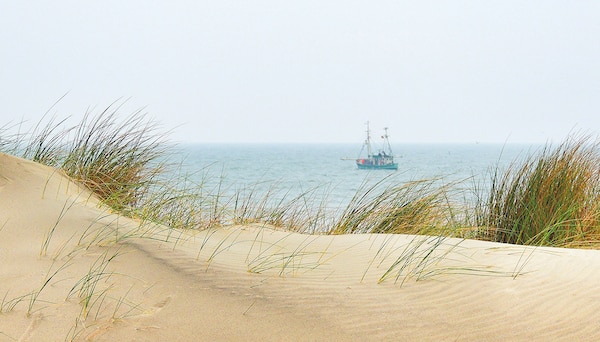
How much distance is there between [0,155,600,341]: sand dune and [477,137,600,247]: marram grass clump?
53.6 inches

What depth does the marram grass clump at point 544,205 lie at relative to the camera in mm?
5211

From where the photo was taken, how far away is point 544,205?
5.35 metres

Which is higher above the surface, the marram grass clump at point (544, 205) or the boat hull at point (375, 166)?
the marram grass clump at point (544, 205)

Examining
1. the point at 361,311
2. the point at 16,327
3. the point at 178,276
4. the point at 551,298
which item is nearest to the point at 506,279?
the point at 551,298

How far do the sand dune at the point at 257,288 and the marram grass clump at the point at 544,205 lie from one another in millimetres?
Answer: 1360

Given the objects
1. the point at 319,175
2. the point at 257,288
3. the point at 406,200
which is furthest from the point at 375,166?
the point at 257,288

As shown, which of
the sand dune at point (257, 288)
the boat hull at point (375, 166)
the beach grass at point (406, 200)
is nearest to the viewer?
the sand dune at point (257, 288)

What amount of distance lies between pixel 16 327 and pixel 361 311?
5.19ft

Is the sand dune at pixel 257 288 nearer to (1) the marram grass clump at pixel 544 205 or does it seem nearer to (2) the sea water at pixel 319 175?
(1) the marram grass clump at pixel 544 205

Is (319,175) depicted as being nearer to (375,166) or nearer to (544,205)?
(375,166)

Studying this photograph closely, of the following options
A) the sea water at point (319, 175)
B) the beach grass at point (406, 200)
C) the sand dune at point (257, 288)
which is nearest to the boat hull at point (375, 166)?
the sea water at point (319, 175)

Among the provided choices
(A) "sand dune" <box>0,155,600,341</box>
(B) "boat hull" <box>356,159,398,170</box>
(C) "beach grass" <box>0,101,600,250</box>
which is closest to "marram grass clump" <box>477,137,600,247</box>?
(C) "beach grass" <box>0,101,600,250</box>

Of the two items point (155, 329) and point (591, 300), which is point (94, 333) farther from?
point (591, 300)

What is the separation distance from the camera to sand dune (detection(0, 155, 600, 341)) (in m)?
2.73
